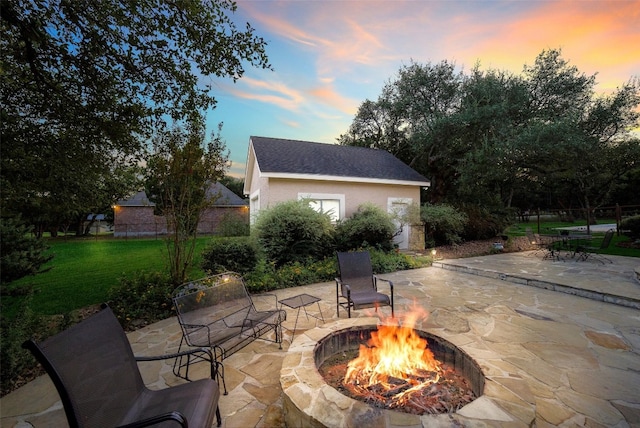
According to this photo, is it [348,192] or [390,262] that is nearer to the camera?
[390,262]

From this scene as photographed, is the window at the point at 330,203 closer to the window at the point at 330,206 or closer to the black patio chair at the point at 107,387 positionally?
the window at the point at 330,206

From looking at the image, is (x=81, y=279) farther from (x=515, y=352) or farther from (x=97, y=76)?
(x=515, y=352)

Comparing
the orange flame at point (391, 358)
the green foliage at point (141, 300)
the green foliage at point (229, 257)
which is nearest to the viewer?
the orange flame at point (391, 358)

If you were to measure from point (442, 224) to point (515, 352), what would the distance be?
9.18 meters

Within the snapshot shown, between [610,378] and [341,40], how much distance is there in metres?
8.69

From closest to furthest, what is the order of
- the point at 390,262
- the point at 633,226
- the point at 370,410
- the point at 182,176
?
the point at 370,410 < the point at 182,176 < the point at 390,262 < the point at 633,226

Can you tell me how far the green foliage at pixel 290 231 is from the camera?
820 centimetres

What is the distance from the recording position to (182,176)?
19.2 feet

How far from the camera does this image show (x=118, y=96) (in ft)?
16.2

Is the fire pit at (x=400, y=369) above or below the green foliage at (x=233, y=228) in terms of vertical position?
below

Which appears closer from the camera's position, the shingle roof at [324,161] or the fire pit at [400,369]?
the fire pit at [400,369]

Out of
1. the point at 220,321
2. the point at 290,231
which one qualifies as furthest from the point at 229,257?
the point at 220,321

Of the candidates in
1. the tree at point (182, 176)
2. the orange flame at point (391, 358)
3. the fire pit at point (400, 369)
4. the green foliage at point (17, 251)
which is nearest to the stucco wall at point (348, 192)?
the tree at point (182, 176)

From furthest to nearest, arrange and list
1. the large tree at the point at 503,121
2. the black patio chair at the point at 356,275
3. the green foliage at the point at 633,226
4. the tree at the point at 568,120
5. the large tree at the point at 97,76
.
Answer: the large tree at the point at 503,121
the tree at the point at 568,120
the green foliage at the point at 633,226
the black patio chair at the point at 356,275
the large tree at the point at 97,76
